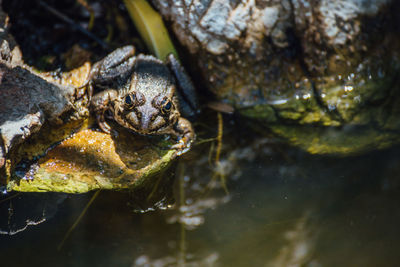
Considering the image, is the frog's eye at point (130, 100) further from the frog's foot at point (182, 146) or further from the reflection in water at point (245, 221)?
the reflection in water at point (245, 221)

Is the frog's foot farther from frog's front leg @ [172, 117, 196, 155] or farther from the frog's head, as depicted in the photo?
the frog's head

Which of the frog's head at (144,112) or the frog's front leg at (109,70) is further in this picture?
the frog's front leg at (109,70)

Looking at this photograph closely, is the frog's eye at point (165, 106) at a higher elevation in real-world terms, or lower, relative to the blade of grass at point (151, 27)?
lower

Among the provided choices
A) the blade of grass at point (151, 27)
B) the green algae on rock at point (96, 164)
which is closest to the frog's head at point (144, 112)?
the green algae on rock at point (96, 164)

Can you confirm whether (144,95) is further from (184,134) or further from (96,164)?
(96,164)

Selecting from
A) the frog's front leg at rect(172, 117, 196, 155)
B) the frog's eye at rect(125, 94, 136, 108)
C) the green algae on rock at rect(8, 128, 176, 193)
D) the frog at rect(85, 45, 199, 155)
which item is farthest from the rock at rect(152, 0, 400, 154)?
the green algae on rock at rect(8, 128, 176, 193)

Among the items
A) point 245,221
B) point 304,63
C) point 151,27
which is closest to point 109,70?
point 151,27
